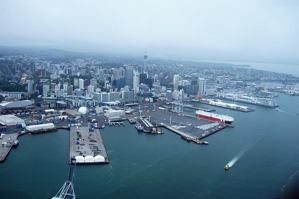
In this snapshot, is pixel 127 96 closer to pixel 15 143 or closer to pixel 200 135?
pixel 200 135

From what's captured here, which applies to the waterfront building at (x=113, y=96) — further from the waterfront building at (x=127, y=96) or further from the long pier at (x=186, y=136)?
the long pier at (x=186, y=136)

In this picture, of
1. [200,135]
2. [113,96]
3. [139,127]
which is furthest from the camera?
[113,96]

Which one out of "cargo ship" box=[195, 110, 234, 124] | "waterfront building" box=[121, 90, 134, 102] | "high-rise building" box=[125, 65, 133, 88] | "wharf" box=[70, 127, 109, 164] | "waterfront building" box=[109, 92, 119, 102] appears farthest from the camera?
"high-rise building" box=[125, 65, 133, 88]

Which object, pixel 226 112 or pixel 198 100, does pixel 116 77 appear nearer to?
pixel 198 100

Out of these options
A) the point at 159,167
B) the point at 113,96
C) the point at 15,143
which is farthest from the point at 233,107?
the point at 15,143

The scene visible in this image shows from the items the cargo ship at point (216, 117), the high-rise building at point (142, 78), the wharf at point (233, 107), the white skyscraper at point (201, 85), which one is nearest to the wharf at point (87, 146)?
the cargo ship at point (216, 117)

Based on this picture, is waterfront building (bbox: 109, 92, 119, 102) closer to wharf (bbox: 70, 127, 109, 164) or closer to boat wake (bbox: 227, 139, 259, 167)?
wharf (bbox: 70, 127, 109, 164)

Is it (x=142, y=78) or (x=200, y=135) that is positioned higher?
(x=142, y=78)

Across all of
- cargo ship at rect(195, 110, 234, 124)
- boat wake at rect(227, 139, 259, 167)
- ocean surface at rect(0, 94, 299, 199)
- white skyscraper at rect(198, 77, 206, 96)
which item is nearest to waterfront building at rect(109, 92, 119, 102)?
cargo ship at rect(195, 110, 234, 124)
